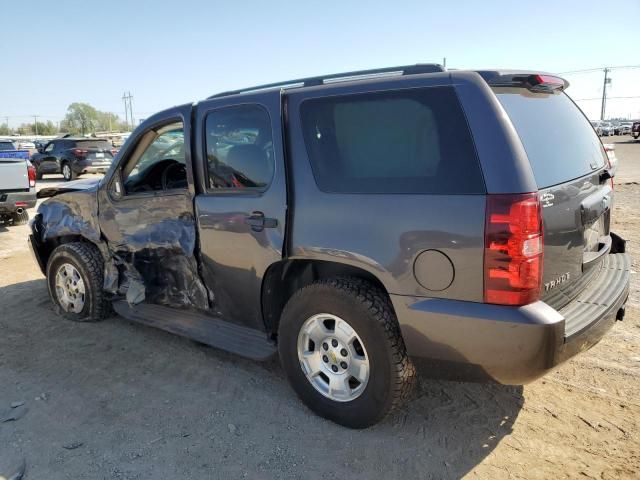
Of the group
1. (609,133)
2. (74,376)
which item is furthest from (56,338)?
(609,133)

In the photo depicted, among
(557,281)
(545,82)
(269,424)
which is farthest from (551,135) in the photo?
(269,424)

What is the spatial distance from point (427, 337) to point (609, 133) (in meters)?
64.8

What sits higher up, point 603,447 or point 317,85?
point 317,85

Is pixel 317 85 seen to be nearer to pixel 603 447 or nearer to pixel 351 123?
pixel 351 123

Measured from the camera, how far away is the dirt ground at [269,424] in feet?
8.66

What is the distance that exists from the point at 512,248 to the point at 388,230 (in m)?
0.62

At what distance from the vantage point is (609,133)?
56969 millimetres

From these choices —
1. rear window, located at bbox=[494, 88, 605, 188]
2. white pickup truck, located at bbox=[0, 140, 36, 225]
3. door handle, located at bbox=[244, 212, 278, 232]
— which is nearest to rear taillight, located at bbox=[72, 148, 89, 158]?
white pickup truck, located at bbox=[0, 140, 36, 225]

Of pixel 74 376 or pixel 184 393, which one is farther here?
pixel 74 376

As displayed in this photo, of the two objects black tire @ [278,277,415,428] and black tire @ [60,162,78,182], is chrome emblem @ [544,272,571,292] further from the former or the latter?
black tire @ [60,162,78,182]

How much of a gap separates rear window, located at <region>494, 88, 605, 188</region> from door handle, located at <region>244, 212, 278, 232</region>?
1.48 m

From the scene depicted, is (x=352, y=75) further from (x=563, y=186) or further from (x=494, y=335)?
(x=494, y=335)

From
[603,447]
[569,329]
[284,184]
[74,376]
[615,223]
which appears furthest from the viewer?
[615,223]

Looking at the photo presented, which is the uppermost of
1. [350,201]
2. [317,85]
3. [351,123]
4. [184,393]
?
[317,85]
